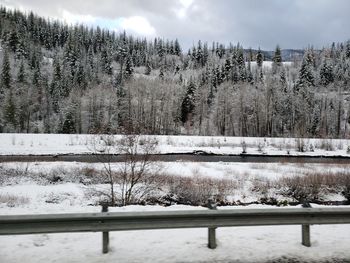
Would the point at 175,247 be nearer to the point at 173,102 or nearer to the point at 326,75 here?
the point at 173,102

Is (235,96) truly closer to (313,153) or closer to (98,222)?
(313,153)

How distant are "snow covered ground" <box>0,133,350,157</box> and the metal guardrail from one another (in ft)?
110

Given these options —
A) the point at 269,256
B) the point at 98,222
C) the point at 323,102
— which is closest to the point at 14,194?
the point at 98,222

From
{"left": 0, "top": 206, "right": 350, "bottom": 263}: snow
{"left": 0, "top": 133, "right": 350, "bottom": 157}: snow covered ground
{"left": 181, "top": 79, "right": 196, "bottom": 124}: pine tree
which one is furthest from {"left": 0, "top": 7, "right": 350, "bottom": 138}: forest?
{"left": 0, "top": 206, "right": 350, "bottom": 263}: snow

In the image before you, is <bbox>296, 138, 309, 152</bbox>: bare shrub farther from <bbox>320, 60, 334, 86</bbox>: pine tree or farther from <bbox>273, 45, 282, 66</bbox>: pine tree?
<bbox>273, 45, 282, 66</bbox>: pine tree

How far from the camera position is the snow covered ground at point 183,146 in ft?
142

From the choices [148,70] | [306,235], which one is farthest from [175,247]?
[148,70]

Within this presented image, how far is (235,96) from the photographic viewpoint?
88625 mm

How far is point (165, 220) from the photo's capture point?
5.99 m

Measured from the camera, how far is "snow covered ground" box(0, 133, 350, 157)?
43.2 meters

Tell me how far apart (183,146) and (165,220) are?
43192mm

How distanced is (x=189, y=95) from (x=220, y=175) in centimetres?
6800

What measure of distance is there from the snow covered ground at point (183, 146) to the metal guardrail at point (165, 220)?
33512 millimetres

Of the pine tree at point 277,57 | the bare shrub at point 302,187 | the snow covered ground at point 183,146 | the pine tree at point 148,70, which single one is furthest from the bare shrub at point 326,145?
the pine tree at point 148,70
